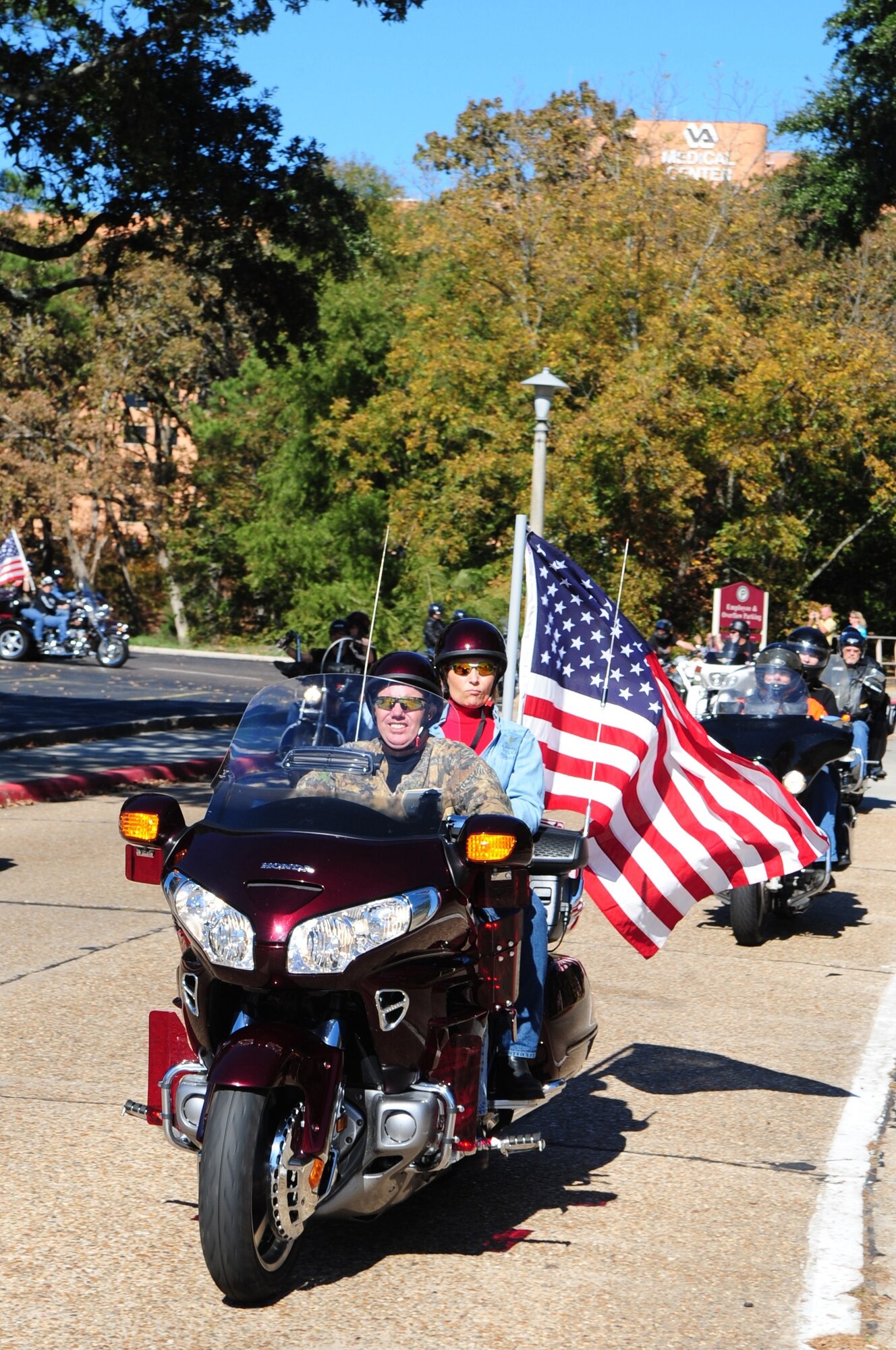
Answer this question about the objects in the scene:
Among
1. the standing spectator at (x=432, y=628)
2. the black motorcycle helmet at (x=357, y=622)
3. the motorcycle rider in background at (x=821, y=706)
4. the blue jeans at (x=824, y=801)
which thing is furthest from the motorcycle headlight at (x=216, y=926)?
the standing spectator at (x=432, y=628)

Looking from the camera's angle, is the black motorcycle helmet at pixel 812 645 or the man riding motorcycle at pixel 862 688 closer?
the black motorcycle helmet at pixel 812 645

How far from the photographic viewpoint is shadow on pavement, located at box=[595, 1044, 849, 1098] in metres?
6.70

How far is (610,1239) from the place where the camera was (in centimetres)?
488

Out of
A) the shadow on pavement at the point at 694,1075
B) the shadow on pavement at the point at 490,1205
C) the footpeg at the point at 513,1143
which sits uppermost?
the footpeg at the point at 513,1143

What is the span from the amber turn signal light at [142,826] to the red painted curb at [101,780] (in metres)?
10.4

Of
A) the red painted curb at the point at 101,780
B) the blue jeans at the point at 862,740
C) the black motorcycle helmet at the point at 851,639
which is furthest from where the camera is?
the black motorcycle helmet at the point at 851,639

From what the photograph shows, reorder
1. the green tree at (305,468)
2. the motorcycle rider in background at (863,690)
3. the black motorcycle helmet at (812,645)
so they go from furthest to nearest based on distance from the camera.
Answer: the green tree at (305,468) < the motorcycle rider in background at (863,690) < the black motorcycle helmet at (812,645)

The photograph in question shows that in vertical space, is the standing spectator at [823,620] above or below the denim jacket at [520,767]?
above

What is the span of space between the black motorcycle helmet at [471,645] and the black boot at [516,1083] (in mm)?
1250

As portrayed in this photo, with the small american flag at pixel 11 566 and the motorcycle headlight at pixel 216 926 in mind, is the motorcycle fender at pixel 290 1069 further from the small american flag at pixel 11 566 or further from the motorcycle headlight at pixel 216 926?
the small american flag at pixel 11 566

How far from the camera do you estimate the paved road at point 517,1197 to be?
13.7 ft

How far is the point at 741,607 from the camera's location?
93.2 feet

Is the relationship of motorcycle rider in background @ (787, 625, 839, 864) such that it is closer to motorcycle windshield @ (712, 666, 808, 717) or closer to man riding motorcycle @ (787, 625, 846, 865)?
man riding motorcycle @ (787, 625, 846, 865)

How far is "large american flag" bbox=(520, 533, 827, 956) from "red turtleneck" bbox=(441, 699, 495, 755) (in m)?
0.80
